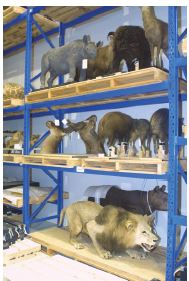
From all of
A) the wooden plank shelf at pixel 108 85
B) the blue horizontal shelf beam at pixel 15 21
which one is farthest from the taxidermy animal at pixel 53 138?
the blue horizontal shelf beam at pixel 15 21

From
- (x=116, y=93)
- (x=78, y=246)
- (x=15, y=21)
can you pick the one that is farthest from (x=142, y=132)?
(x=15, y=21)

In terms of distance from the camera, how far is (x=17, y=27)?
15.1 ft

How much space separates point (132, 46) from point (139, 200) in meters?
1.66

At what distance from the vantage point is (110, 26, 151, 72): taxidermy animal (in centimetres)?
299

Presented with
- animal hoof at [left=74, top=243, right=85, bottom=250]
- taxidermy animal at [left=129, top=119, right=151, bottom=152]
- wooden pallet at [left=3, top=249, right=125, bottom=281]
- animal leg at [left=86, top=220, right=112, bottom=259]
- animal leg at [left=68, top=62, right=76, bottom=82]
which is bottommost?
wooden pallet at [left=3, top=249, right=125, bottom=281]

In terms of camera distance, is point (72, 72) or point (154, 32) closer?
point (154, 32)

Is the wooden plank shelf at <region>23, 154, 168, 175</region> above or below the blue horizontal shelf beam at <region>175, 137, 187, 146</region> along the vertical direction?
below

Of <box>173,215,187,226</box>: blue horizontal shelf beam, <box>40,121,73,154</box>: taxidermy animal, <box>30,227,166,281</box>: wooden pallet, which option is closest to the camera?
<box>173,215,187,226</box>: blue horizontal shelf beam

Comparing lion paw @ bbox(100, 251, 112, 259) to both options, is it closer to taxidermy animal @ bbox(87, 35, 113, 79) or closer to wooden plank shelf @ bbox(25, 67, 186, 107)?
wooden plank shelf @ bbox(25, 67, 186, 107)

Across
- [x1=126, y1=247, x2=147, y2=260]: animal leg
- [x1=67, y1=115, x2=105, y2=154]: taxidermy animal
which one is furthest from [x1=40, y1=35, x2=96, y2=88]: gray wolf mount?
[x1=126, y1=247, x2=147, y2=260]: animal leg

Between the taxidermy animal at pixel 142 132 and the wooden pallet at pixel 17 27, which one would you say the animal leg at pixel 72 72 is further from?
the wooden pallet at pixel 17 27

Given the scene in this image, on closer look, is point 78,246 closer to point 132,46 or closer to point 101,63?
point 101,63

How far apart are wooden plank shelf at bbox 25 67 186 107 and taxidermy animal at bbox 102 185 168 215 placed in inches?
42.8

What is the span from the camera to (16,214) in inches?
194
